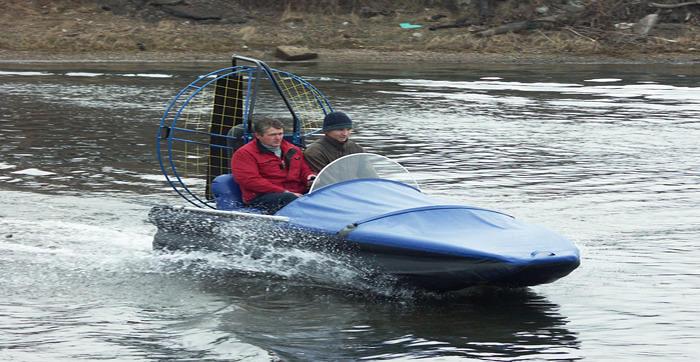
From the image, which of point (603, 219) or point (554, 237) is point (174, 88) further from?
point (554, 237)

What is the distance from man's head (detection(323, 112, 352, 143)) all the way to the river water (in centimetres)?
145

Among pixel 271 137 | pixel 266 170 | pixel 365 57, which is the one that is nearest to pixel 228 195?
pixel 266 170

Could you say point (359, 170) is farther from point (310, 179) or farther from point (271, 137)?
point (271, 137)

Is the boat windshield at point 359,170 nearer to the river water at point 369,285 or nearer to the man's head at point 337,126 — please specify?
the man's head at point 337,126

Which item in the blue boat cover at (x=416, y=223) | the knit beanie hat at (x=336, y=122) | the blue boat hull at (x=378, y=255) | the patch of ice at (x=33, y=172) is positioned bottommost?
the patch of ice at (x=33, y=172)

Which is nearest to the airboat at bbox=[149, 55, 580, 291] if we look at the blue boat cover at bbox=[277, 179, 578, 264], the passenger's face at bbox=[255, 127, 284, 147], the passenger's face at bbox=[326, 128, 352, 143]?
the blue boat cover at bbox=[277, 179, 578, 264]

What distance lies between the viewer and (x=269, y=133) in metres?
10.3

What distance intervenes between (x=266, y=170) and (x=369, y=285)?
1.81 meters

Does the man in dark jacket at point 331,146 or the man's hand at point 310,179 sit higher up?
the man in dark jacket at point 331,146

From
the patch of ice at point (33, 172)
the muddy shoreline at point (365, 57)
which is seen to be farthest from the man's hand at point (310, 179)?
the muddy shoreline at point (365, 57)

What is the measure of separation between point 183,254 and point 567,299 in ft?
11.2

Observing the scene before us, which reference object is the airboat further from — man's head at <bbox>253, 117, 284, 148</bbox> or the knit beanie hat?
man's head at <bbox>253, 117, 284, 148</bbox>

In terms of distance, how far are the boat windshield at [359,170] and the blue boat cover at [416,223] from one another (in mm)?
194

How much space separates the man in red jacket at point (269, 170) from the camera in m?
10.2
